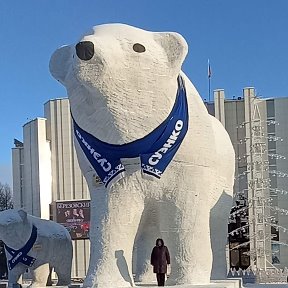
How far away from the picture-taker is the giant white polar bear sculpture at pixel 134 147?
625cm

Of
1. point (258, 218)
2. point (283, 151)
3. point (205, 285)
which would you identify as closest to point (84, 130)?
point (205, 285)

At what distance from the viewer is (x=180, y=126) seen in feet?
21.6

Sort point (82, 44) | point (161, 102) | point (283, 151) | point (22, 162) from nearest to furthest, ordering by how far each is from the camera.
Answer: point (82, 44) < point (161, 102) < point (283, 151) < point (22, 162)

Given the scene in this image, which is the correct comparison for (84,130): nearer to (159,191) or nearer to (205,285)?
(159,191)

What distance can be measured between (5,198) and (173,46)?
33.0 metres

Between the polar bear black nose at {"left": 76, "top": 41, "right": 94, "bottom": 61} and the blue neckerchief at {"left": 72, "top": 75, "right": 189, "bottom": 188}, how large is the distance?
0.84m

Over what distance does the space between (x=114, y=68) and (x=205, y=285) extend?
2.27 m

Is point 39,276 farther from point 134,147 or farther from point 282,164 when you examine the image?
point 282,164

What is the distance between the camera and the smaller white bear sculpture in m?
9.17

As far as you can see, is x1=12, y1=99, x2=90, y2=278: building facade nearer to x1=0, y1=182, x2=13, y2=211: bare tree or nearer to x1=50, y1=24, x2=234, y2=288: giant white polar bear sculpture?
x1=0, y1=182, x2=13, y2=211: bare tree

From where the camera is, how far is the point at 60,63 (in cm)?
690

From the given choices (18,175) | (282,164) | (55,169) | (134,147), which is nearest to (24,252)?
(134,147)

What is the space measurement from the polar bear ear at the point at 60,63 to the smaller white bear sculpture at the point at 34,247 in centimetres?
292

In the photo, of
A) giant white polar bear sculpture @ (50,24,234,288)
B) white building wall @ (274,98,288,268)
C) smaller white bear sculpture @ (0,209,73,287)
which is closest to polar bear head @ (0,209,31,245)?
smaller white bear sculpture @ (0,209,73,287)
